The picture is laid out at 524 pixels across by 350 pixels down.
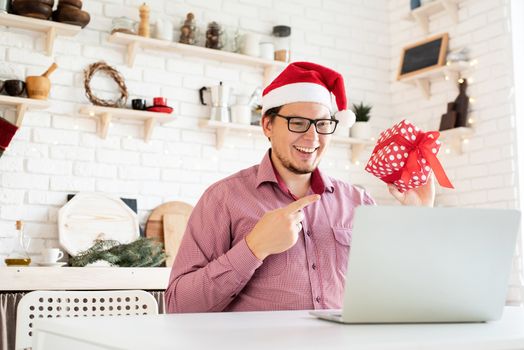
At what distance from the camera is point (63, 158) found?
147 inches

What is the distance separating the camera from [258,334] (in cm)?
103

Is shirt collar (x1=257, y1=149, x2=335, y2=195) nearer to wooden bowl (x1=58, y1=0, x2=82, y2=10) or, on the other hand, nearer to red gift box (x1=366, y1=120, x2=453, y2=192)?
red gift box (x1=366, y1=120, x2=453, y2=192)

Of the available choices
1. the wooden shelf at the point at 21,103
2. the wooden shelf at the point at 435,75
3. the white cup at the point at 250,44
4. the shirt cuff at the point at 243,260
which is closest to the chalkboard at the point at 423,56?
the wooden shelf at the point at 435,75

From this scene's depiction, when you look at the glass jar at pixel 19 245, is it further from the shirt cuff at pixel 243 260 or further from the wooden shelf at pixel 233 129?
the shirt cuff at pixel 243 260

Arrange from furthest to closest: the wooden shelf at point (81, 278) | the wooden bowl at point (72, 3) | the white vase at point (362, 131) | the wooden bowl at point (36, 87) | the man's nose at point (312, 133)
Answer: the white vase at point (362, 131) < the wooden bowl at point (72, 3) < the wooden bowl at point (36, 87) < the wooden shelf at point (81, 278) < the man's nose at point (312, 133)

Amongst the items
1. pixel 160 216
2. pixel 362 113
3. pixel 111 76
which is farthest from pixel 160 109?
pixel 362 113

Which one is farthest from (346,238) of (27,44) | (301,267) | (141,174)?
(27,44)

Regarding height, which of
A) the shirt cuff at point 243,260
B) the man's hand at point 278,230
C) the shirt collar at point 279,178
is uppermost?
the shirt collar at point 279,178

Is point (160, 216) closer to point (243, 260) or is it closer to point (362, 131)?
point (362, 131)

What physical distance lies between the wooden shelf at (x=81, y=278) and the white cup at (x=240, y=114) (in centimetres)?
121

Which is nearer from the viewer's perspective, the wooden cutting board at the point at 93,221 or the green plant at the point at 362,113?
the wooden cutting board at the point at 93,221

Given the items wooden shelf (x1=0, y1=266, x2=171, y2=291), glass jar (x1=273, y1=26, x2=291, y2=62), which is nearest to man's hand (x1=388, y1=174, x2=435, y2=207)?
wooden shelf (x1=0, y1=266, x2=171, y2=291)

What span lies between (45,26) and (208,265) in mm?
2306

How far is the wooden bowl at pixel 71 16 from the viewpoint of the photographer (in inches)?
143
